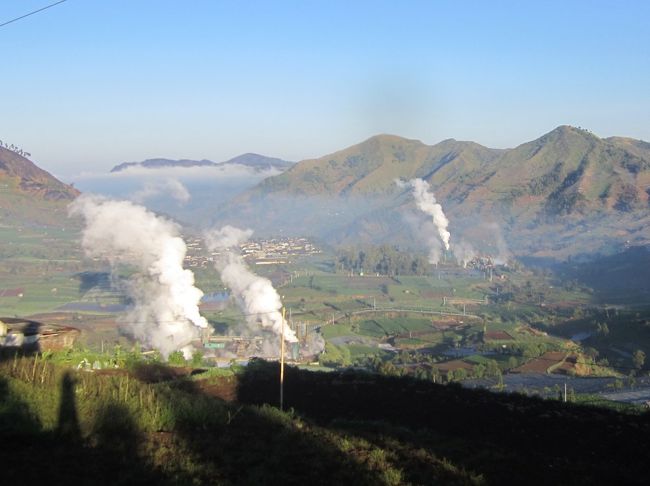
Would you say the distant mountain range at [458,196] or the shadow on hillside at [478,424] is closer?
the shadow on hillside at [478,424]

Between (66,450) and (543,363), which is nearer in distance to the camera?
(66,450)

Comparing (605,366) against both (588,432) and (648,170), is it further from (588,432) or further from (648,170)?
(648,170)

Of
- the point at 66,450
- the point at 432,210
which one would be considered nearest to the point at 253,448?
the point at 66,450

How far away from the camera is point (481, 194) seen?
101750 millimetres

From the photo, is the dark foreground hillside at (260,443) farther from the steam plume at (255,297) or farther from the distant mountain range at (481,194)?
the distant mountain range at (481,194)

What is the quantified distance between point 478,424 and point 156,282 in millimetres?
22353

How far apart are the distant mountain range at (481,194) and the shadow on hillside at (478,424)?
65357mm

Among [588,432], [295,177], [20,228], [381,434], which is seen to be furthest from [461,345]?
[295,177]

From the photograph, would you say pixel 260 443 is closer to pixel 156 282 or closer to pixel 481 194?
pixel 156 282

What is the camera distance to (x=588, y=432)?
36.2ft

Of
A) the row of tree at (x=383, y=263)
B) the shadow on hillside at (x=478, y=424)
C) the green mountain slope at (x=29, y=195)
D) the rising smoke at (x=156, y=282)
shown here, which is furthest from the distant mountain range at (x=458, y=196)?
the shadow on hillside at (x=478, y=424)

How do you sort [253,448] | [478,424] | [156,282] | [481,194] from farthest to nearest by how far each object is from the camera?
[481,194], [156,282], [478,424], [253,448]

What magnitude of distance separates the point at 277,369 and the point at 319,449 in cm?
835

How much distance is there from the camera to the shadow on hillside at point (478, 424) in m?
7.67
